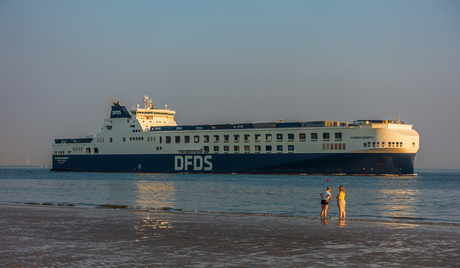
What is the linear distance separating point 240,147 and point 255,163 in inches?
182

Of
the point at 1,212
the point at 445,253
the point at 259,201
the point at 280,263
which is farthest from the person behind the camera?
the point at 259,201

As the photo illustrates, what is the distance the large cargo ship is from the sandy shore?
2648 inches

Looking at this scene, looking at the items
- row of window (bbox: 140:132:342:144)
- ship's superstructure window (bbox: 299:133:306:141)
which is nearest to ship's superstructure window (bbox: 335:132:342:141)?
row of window (bbox: 140:132:342:144)

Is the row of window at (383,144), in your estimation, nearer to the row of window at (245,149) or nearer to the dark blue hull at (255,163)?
the dark blue hull at (255,163)

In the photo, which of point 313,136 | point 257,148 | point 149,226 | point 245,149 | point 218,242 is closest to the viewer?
point 218,242

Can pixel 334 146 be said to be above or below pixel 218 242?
above

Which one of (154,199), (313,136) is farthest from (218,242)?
(313,136)

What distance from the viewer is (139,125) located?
→ 114 metres

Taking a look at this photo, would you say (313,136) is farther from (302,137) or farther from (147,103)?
(147,103)

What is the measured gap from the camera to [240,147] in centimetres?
10150

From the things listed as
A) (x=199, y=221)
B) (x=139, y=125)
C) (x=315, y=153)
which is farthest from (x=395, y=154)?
(x=199, y=221)

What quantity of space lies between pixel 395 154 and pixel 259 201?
186 feet

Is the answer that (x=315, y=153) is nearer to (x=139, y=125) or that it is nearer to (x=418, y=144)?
(x=418, y=144)

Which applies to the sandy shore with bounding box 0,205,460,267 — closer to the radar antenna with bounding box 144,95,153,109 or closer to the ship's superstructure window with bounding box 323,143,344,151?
the ship's superstructure window with bounding box 323,143,344,151
